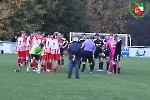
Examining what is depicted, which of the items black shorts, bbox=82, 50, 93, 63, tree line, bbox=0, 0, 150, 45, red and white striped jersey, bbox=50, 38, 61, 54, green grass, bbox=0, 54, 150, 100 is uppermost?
tree line, bbox=0, 0, 150, 45

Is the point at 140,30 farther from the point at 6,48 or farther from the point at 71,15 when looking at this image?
the point at 6,48

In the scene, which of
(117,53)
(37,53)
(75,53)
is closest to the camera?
(75,53)

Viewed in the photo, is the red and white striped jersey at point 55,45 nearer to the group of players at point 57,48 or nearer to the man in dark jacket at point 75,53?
the group of players at point 57,48

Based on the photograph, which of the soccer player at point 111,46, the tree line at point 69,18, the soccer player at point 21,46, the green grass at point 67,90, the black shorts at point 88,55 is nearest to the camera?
the green grass at point 67,90

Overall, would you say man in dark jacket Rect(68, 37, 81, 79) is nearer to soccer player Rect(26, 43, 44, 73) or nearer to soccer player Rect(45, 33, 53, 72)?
soccer player Rect(26, 43, 44, 73)

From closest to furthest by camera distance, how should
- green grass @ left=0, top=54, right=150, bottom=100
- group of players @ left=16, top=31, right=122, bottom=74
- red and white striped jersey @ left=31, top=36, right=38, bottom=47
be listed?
green grass @ left=0, top=54, right=150, bottom=100 → group of players @ left=16, top=31, right=122, bottom=74 → red and white striped jersey @ left=31, top=36, right=38, bottom=47

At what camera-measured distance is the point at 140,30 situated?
280ft

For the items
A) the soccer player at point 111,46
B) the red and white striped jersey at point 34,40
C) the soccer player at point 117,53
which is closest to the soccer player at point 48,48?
the red and white striped jersey at point 34,40

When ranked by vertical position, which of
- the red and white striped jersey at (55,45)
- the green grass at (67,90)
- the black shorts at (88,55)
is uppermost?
the red and white striped jersey at (55,45)

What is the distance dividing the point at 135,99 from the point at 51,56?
11.5 m

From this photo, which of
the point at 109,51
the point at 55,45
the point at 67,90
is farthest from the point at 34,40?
the point at 67,90

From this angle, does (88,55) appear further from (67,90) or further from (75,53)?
(67,90)

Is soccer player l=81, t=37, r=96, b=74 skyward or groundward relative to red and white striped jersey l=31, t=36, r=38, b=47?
groundward

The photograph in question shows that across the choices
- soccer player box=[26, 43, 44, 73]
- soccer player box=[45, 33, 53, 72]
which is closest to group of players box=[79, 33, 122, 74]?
soccer player box=[45, 33, 53, 72]
